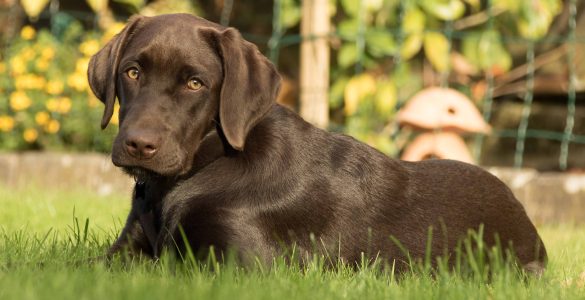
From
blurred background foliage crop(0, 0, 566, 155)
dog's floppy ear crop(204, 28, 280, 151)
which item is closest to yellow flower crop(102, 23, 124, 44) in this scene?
blurred background foliage crop(0, 0, 566, 155)

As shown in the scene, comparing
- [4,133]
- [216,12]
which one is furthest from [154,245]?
[216,12]

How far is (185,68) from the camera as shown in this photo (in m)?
3.89

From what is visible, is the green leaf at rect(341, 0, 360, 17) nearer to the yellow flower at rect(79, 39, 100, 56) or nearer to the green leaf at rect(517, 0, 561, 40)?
the green leaf at rect(517, 0, 561, 40)

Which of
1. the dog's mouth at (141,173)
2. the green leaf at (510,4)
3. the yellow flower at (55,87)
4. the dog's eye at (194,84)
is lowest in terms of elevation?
the dog's mouth at (141,173)

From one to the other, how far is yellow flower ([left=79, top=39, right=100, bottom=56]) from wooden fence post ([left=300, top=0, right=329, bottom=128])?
5.95ft

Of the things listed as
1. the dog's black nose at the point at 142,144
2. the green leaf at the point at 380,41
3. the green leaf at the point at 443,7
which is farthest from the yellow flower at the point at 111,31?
the dog's black nose at the point at 142,144

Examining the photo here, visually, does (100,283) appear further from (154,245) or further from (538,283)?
(538,283)

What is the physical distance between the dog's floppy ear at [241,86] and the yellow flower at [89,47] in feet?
15.5

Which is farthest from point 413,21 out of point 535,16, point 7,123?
point 7,123

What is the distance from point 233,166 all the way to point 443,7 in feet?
14.4

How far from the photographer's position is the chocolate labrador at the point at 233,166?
3.84 m

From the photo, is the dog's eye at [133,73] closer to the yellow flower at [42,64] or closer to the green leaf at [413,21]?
the green leaf at [413,21]

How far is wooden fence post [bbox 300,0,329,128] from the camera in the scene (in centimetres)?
816

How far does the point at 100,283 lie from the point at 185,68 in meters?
1.13
